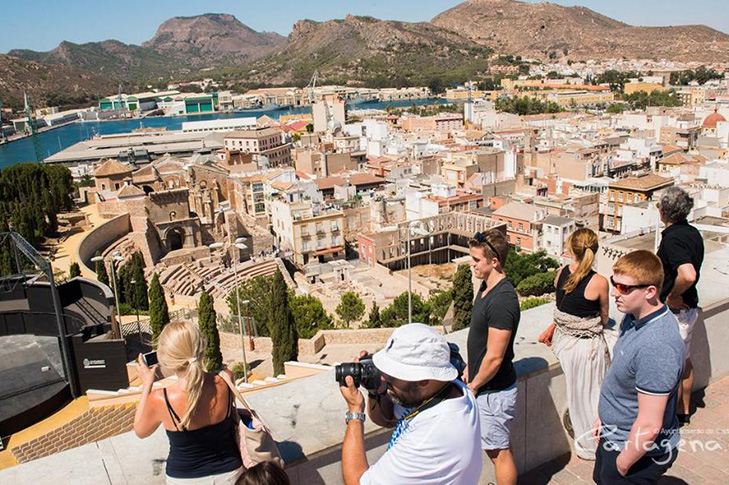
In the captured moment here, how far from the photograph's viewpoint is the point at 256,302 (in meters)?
17.4

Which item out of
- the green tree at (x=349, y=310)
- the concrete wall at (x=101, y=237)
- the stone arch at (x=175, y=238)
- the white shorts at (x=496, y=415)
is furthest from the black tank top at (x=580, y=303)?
the stone arch at (x=175, y=238)

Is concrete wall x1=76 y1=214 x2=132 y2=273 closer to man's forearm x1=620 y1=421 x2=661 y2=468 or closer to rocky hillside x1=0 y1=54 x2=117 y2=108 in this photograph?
man's forearm x1=620 y1=421 x2=661 y2=468

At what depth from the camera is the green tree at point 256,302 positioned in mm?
16312

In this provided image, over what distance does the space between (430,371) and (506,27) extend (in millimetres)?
181917

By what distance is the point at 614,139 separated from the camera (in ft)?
139

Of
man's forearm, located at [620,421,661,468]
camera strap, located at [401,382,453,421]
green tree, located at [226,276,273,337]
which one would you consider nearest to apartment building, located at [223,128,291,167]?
green tree, located at [226,276,273,337]

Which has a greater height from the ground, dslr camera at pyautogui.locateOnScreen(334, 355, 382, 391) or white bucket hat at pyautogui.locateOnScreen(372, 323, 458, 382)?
white bucket hat at pyautogui.locateOnScreen(372, 323, 458, 382)

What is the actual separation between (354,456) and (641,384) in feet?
3.21

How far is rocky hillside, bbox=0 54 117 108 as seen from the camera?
110 metres

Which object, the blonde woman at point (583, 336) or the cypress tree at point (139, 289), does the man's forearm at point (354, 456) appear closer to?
the blonde woman at point (583, 336)

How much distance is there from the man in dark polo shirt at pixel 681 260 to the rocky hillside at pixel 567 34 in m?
151

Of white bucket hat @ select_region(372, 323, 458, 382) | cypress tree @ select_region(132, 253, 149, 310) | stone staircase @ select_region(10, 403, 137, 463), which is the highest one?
white bucket hat @ select_region(372, 323, 458, 382)

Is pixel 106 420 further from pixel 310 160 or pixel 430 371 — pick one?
pixel 310 160

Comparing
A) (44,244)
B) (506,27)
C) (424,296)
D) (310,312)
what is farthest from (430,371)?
(506,27)
